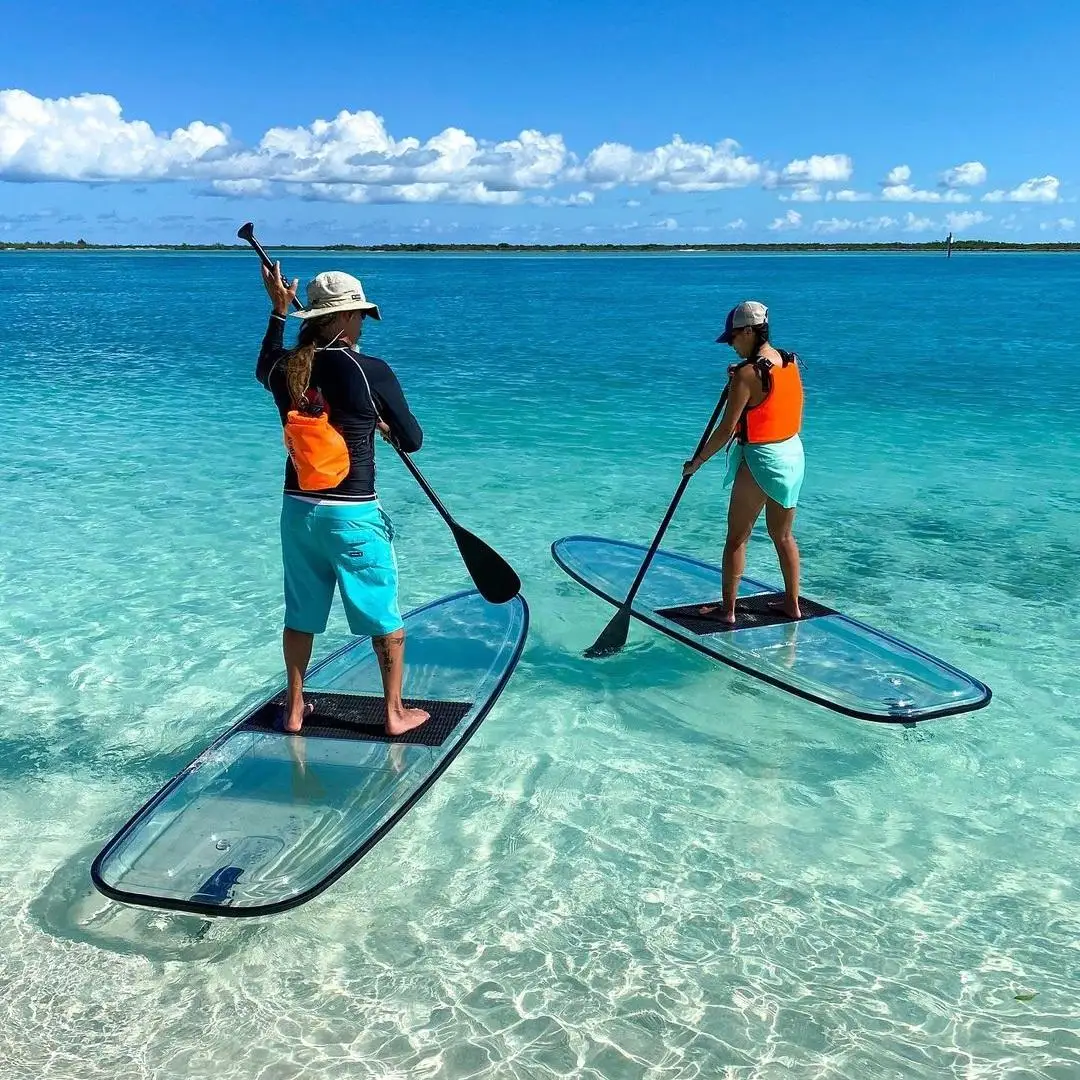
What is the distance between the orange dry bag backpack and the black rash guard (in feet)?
0.14

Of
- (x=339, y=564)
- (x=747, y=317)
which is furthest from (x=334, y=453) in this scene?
(x=747, y=317)

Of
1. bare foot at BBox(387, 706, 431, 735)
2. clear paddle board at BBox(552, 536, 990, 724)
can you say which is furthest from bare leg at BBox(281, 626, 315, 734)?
clear paddle board at BBox(552, 536, 990, 724)

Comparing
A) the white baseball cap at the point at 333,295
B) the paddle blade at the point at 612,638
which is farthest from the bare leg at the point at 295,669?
the paddle blade at the point at 612,638

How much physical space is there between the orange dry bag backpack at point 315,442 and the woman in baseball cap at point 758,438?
92.8 inches

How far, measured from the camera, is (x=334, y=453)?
420cm

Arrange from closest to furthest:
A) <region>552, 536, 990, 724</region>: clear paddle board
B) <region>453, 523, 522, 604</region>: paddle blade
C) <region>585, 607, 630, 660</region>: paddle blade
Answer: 1. <region>552, 536, 990, 724</region>: clear paddle board
2. <region>453, 523, 522, 604</region>: paddle blade
3. <region>585, 607, 630, 660</region>: paddle blade

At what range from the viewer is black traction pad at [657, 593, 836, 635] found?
642 centimetres

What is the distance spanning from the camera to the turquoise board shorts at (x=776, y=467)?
597 cm

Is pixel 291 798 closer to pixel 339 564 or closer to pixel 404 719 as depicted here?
pixel 404 719

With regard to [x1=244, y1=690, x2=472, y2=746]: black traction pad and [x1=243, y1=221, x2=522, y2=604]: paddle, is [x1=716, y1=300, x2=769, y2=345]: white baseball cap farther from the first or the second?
A: [x1=244, y1=690, x2=472, y2=746]: black traction pad

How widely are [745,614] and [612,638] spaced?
88 cm

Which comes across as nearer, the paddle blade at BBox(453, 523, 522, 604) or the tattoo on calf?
the tattoo on calf

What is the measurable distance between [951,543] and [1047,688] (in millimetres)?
3449

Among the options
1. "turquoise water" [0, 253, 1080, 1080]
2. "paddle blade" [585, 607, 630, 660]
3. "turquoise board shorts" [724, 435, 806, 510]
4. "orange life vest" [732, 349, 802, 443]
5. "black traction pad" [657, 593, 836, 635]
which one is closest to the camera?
"turquoise water" [0, 253, 1080, 1080]
